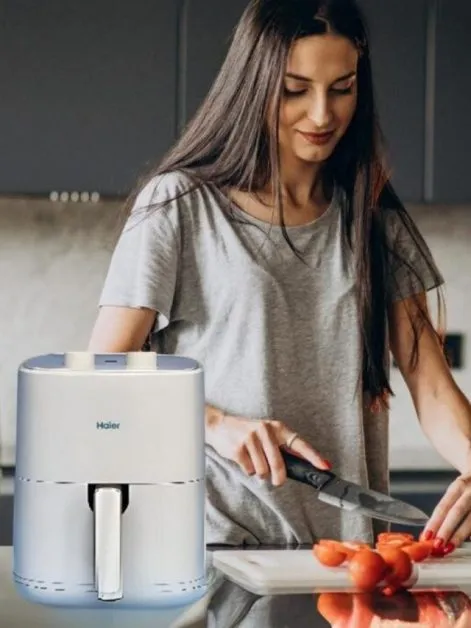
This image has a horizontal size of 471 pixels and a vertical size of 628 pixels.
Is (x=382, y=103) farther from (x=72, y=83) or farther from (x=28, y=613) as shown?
(x=28, y=613)

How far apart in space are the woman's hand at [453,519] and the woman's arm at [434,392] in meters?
0.20

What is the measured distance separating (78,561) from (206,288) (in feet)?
2.84

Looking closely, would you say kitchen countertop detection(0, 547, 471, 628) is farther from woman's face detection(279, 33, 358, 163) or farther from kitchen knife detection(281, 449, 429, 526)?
woman's face detection(279, 33, 358, 163)

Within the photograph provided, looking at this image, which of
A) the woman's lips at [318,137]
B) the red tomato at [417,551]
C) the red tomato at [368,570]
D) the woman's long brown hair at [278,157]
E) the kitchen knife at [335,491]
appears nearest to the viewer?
the red tomato at [368,570]

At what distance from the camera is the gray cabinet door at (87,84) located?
2.66 metres

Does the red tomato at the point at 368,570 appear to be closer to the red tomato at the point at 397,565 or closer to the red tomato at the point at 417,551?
the red tomato at the point at 397,565

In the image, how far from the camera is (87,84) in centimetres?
267

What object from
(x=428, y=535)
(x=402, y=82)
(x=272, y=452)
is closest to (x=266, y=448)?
(x=272, y=452)

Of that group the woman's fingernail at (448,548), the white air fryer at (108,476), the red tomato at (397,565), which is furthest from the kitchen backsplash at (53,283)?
the white air fryer at (108,476)

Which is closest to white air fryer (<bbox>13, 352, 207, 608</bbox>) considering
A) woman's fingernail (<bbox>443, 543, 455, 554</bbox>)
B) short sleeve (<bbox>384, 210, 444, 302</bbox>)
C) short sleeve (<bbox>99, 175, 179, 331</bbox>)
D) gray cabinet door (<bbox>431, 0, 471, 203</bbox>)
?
woman's fingernail (<bbox>443, 543, 455, 554</bbox>)

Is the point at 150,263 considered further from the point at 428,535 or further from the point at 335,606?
the point at 335,606

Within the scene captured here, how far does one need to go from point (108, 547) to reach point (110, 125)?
1.55m

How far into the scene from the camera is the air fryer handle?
1.24 metres

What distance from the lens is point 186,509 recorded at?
1.30 m
